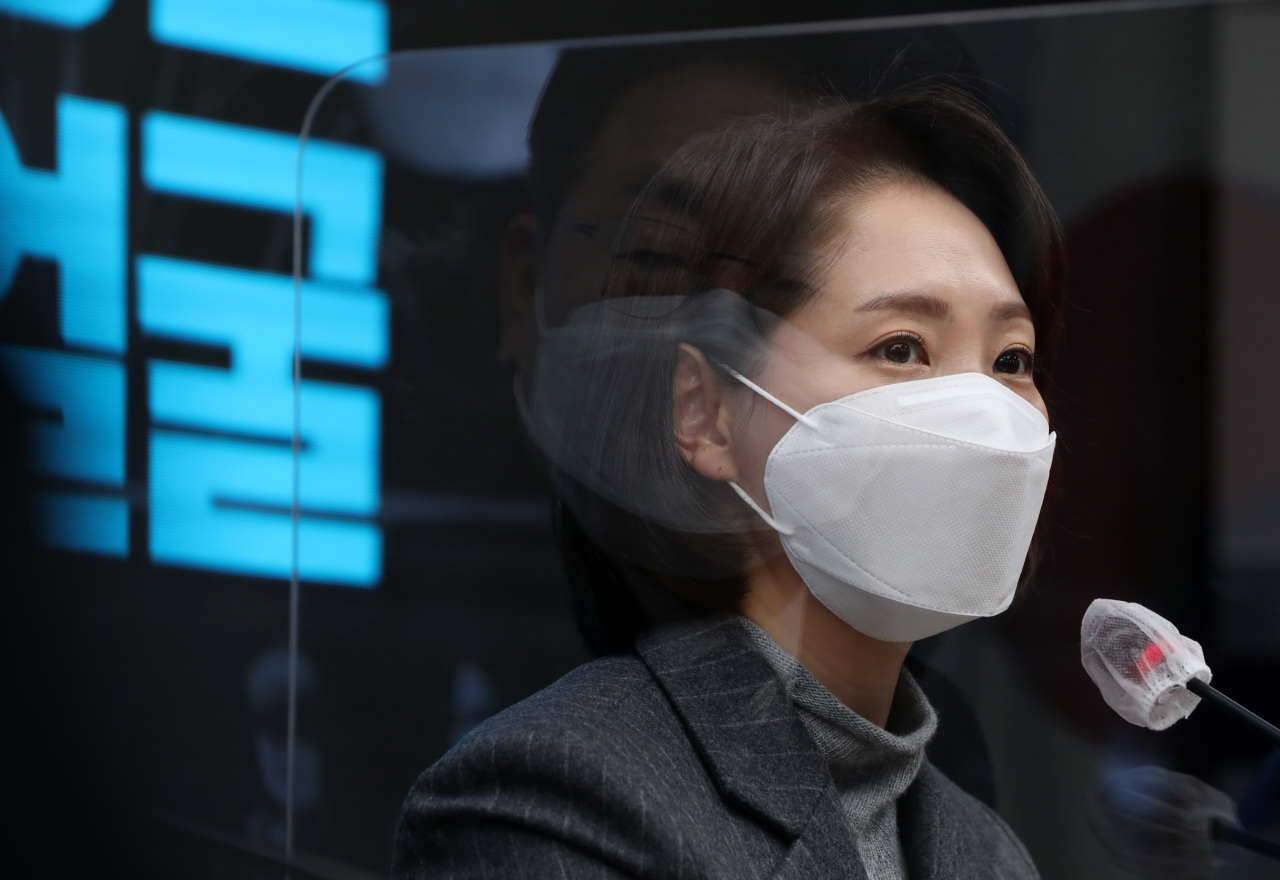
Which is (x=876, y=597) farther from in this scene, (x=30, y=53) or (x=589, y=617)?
(x=30, y=53)

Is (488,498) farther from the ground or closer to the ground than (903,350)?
closer to the ground

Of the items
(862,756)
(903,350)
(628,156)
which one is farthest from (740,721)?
(628,156)

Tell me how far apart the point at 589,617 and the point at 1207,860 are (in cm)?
72

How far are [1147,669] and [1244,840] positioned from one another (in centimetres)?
31

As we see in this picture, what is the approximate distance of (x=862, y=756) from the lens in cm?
104

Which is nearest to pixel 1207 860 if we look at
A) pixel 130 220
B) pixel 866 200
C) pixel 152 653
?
pixel 866 200

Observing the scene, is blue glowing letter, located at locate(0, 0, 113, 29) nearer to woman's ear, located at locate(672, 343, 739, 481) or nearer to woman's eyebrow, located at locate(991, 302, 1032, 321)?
woman's ear, located at locate(672, 343, 739, 481)

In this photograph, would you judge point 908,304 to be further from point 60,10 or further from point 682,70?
point 60,10

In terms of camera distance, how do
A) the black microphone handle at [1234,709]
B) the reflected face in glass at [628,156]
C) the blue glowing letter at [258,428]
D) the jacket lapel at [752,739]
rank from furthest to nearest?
1. the blue glowing letter at [258,428]
2. the reflected face in glass at [628,156]
3. the black microphone handle at [1234,709]
4. the jacket lapel at [752,739]

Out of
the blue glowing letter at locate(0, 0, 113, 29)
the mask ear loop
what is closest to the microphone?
the mask ear loop

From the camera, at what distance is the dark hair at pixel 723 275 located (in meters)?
1.04

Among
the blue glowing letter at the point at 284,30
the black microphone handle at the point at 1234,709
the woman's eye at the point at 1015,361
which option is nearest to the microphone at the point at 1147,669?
the black microphone handle at the point at 1234,709

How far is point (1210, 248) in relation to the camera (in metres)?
1.38

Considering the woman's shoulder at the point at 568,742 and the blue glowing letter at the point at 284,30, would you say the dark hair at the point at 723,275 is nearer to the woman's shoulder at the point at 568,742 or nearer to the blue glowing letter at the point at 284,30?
the woman's shoulder at the point at 568,742
